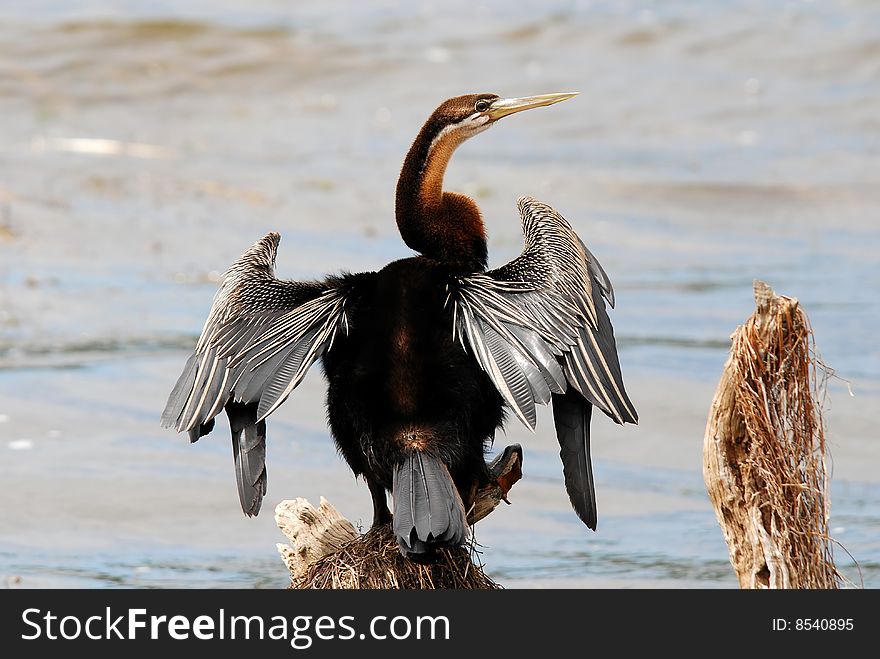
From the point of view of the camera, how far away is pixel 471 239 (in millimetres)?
5129

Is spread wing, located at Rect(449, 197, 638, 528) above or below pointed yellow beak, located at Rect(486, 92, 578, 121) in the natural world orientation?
below

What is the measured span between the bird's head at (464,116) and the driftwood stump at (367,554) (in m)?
1.25

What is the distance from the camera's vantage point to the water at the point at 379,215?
7469 mm

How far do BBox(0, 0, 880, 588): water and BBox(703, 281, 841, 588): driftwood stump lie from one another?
2831 mm

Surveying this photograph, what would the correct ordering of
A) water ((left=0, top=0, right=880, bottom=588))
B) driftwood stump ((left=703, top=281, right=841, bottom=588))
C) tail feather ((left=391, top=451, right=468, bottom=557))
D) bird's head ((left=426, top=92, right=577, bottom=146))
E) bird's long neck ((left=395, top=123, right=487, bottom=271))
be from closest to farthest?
driftwood stump ((left=703, top=281, right=841, bottom=588)) → tail feather ((left=391, top=451, right=468, bottom=557)) → bird's long neck ((left=395, top=123, right=487, bottom=271)) → bird's head ((left=426, top=92, right=577, bottom=146)) → water ((left=0, top=0, right=880, bottom=588))

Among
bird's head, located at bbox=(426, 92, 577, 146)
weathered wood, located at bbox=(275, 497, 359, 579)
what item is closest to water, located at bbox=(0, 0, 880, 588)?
weathered wood, located at bbox=(275, 497, 359, 579)

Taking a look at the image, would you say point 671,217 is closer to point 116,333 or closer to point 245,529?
point 116,333

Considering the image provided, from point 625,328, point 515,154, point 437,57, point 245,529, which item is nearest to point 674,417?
point 625,328

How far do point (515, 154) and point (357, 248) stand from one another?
4.12 metres

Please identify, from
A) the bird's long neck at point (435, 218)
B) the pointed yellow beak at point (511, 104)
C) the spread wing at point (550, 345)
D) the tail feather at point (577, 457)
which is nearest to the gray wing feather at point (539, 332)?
the spread wing at point (550, 345)

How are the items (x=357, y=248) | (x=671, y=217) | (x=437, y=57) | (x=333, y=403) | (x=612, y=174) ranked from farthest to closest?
1. (x=437, y=57)
2. (x=612, y=174)
3. (x=671, y=217)
4. (x=357, y=248)
5. (x=333, y=403)

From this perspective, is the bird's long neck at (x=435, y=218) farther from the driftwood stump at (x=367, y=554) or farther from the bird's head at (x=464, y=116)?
the driftwood stump at (x=367, y=554)

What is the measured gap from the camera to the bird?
4402 mm

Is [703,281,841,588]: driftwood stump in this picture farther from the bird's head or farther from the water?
the water
